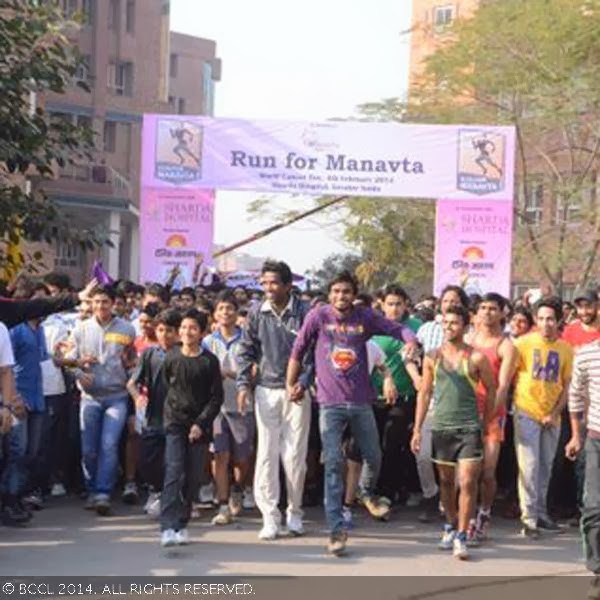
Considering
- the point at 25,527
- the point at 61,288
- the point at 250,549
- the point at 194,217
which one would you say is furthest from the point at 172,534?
the point at 194,217

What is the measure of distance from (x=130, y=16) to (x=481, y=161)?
147 ft

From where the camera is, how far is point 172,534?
8070 millimetres

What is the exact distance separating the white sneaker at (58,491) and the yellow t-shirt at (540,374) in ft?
13.5

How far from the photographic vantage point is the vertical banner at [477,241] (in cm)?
1507

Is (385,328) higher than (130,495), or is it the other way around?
(385,328)

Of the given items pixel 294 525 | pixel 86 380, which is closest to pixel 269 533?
pixel 294 525

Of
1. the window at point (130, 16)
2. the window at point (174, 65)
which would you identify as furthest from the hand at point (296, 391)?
the window at point (174, 65)

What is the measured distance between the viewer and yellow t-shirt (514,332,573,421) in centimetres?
906

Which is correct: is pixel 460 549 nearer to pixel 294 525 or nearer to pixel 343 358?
pixel 294 525

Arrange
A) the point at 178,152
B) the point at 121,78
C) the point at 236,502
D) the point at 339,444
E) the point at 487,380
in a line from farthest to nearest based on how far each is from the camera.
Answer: the point at 121,78 < the point at 178,152 < the point at 236,502 < the point at 339,444 < the point at 487,380

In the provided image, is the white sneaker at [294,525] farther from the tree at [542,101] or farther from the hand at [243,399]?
the tree at [542,101]

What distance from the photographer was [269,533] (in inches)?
332

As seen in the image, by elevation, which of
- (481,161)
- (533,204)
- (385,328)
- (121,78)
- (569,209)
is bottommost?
(385,328)

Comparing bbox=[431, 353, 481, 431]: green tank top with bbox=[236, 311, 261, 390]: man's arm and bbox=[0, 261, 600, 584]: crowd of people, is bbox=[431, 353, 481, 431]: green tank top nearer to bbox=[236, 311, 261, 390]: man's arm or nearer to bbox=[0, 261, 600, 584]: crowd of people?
bbox=[0, 261, 600, 584]: crowd of people
